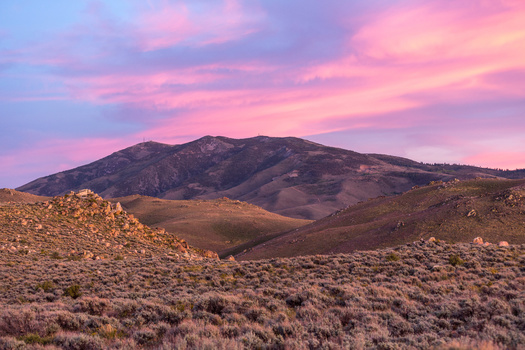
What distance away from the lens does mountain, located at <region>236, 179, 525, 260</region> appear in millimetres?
31875

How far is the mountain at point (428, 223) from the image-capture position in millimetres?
31875

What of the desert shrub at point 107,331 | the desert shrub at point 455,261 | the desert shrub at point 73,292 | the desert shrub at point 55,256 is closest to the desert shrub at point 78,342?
the desert shrub at point 107,331

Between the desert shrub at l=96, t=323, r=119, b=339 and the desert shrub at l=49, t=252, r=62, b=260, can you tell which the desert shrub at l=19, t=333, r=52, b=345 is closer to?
the desert shrub at l=96, t=323, r=119, b=339

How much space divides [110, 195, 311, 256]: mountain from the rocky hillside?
2351 cm

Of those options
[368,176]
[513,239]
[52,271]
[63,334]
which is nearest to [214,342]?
[63,334]

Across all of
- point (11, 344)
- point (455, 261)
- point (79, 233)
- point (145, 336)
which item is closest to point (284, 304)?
point (145, 336)

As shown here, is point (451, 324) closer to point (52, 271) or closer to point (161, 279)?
point (161, 279)

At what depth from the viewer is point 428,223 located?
35.1 m

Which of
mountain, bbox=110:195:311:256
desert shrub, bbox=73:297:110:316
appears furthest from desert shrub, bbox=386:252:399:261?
mountain, bbox=110:195:311:256

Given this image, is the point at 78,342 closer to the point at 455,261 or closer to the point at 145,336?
the point at 145,336

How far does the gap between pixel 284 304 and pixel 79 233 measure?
2614 centimetres

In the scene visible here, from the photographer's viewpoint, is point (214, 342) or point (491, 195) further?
point (491, 195)

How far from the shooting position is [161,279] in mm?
18422

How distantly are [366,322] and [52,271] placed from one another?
18684 millimetres
